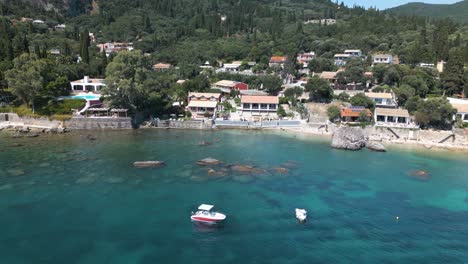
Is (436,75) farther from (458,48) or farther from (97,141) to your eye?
(97,141)

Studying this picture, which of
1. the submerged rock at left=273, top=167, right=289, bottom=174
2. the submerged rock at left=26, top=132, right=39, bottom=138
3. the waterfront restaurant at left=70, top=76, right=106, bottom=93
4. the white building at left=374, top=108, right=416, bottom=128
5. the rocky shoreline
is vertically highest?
the waterfront restaurant at left=70, top=76, right=106, bottom=93

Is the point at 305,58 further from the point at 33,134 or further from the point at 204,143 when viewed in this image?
the point at 33,134

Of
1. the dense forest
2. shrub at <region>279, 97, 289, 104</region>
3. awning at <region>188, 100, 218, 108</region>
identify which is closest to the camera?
awning at <region>188, 100, 218, 108</region>

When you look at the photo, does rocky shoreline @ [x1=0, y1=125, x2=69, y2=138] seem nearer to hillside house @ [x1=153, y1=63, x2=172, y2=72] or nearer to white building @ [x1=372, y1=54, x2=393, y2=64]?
hillside house @ [x1=153, y1=63, x2=172, y2=72]

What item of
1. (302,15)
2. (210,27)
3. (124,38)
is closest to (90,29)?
(124,38)

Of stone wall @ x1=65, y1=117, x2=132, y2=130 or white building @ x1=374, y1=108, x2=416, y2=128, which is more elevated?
white building @ x1=374, y1=108, x2=416, y2=128

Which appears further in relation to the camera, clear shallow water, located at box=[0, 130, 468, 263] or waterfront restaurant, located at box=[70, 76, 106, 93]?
waterfront restaurant, located at box=[70, 76, 106, 93]

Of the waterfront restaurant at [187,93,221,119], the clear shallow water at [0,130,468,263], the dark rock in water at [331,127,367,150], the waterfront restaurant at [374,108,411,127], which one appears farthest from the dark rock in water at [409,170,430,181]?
the waterfront restaurant at [187,93,221,119]
